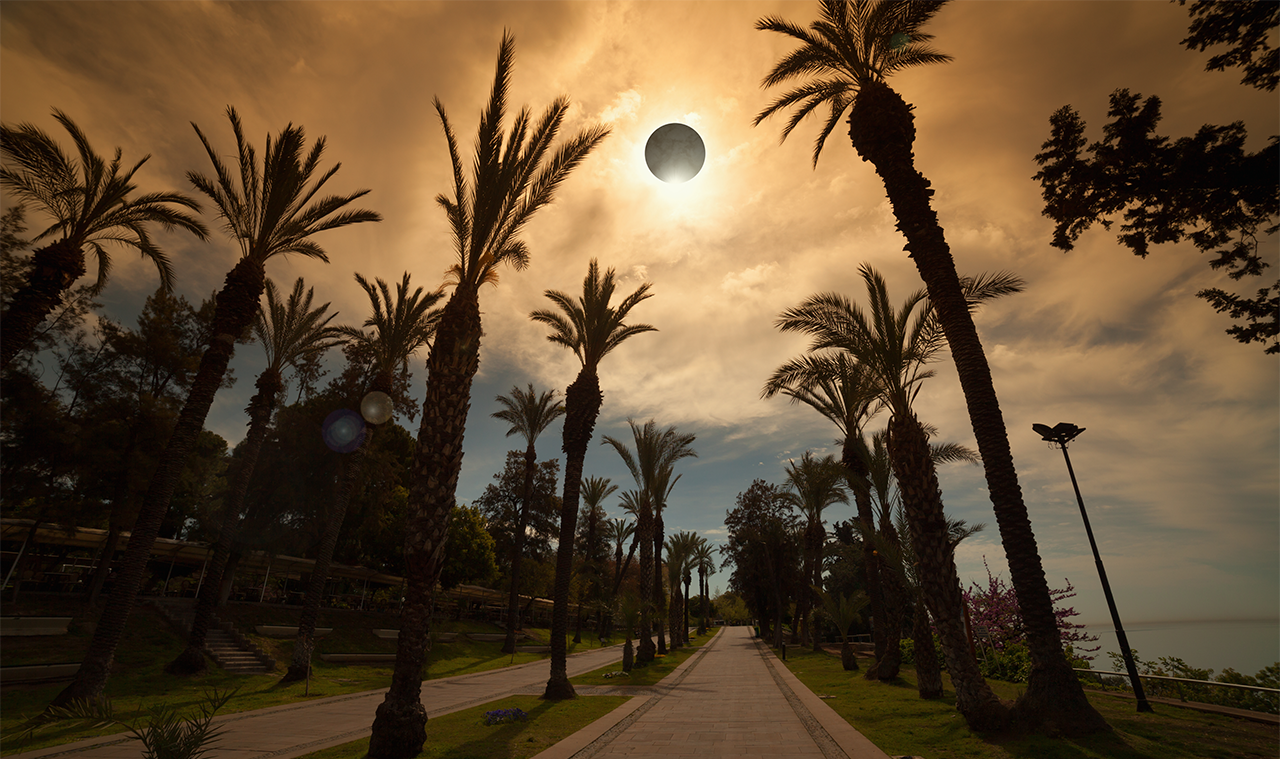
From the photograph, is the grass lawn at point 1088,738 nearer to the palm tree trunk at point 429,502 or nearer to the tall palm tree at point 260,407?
the palm tree trunk at point 429,502

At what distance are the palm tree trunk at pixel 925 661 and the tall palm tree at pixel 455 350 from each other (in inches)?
482

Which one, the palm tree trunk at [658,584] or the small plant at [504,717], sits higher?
the palm tree trunk at [658,584]

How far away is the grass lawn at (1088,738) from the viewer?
7277 millimetres

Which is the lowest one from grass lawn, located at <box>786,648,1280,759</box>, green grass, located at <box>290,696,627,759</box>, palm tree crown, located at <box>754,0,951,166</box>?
green grass, located at <box>290,696,627,759</box>

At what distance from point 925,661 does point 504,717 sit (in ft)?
36.5

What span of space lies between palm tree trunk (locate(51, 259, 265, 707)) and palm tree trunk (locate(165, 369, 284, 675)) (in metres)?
4.34

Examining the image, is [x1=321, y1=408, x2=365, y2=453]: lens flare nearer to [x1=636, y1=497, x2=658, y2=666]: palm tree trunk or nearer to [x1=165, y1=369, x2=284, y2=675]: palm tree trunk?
[x1=165, y1=369, x2=284, y2=675]: palm tree trunk

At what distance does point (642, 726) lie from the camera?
1100 centimetres

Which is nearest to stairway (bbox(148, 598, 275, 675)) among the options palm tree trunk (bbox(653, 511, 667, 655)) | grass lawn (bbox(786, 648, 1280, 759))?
palm tree trunk (bbox(653, 511, 667, 655))

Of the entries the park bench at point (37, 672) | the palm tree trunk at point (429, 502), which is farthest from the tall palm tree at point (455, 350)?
the park bench at point (37, 672)

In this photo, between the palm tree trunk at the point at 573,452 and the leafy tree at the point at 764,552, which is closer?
the palm tree trunk at the point at 573,452

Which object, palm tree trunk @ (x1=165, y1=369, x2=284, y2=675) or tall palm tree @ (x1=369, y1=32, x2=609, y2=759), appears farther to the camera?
palm tree trunk @ (x1=165, y1=369, x2=284, y2=675)

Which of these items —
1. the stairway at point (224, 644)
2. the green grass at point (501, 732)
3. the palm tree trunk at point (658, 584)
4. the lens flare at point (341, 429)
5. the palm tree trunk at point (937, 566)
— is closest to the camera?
the green grass at point (501, 732)

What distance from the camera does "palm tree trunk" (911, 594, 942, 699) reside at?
46.0 ft
